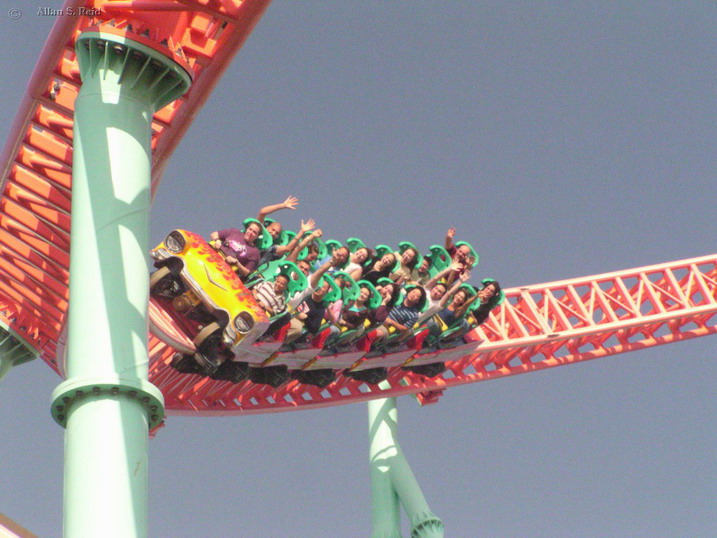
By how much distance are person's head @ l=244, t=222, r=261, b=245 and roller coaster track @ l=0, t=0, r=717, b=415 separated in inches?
46.8

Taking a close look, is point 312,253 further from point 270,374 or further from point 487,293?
point 487,293

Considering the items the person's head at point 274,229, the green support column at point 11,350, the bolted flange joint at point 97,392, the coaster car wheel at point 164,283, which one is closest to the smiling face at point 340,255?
the person's head at point 274,229

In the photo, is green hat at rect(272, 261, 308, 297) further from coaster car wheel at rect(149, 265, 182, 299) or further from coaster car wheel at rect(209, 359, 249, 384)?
coaster car wheel at rect(149, 265, 182, 299)

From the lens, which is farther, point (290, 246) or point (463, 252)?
point (463, 252)

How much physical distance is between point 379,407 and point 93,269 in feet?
24.5

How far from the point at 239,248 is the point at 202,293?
0.68 m

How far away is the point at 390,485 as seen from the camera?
41.5 feet

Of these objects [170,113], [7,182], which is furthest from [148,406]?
[7,182]

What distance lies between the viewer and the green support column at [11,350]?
10.0 metres

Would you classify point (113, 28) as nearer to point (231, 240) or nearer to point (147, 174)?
point (147, 174)

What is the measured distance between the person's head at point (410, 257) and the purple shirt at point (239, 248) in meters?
1.83

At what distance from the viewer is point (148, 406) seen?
577cm

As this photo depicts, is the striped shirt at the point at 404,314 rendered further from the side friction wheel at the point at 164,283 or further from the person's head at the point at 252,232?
the side friction wheel at the point at 164,283

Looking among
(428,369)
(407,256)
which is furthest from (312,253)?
(428,369)
